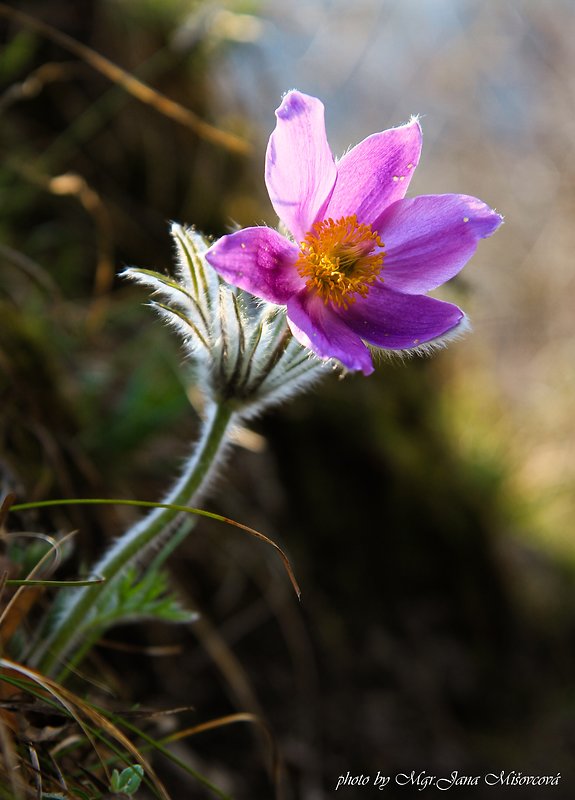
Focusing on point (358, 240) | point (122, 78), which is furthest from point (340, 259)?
point (122, 78)

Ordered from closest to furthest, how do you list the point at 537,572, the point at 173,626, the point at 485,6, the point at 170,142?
the point at 173,626
the point at 170,142
the point at 537,572
the point at 485,6

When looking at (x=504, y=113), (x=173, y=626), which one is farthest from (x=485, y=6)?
(x=173, y=626)

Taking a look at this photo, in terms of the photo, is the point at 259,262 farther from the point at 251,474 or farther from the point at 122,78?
the point at 251,474

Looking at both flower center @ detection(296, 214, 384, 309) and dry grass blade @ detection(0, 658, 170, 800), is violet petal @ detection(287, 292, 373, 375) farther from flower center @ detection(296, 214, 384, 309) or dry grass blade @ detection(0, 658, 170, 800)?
dry grass blade @ detection(0, 658, 170, 800)

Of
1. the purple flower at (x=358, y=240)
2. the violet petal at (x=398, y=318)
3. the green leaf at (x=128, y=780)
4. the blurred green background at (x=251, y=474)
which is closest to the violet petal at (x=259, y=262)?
the purple flower at (x=358, y=240)

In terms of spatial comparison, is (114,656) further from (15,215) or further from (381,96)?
(381,96)

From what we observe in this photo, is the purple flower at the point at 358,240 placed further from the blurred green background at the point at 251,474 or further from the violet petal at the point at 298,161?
the blurred green background at the point at 251,474

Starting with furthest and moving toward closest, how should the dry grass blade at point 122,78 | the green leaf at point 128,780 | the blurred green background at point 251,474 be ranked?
1. the blurred green background at point 251,474
2. the dry grass blade at point 122,78
3. the green leaf at point 128,780

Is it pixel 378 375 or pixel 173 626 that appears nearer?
pixel 173 626
